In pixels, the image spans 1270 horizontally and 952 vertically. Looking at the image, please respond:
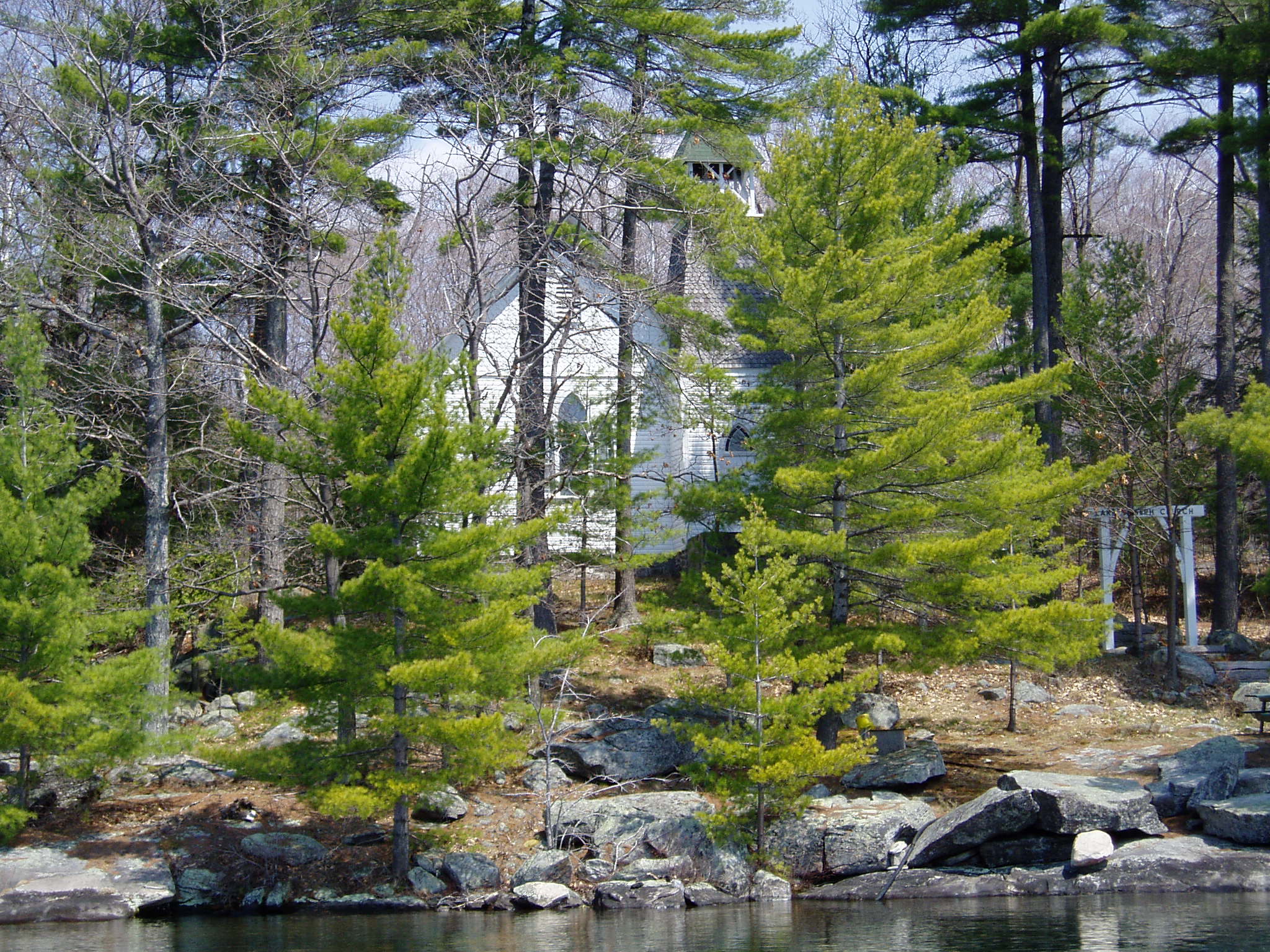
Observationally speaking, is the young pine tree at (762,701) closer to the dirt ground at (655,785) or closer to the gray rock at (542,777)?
the dirt ground at (655,785)

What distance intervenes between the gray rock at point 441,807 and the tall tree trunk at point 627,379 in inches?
178

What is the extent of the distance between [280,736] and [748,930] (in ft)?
27.2

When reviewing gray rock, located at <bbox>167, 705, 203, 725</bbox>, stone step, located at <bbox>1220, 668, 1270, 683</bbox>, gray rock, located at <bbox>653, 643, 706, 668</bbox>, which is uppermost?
gray rock, located at <bbox>653, 643, 706, 668</bbox>

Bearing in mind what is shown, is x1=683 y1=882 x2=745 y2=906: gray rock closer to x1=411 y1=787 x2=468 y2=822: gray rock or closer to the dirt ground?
the dirt ground

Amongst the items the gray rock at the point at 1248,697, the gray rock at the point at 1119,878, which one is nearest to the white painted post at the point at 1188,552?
the gray rock at the point at 1248,697

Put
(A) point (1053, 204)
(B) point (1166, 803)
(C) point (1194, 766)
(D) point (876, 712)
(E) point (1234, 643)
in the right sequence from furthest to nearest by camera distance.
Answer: (A) point (1053, 204), (E) point (1234, 643), (D) point (876, 712), (C) point (1194, 766), (B) point (1166, 803)

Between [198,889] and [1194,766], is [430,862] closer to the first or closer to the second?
[198,889]

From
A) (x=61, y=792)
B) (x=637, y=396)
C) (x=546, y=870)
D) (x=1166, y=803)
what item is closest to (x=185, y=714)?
(x=61, y=792)

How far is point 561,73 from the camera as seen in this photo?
17.9 m

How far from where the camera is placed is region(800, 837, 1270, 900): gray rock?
40.8ft

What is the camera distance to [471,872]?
13.4 meters

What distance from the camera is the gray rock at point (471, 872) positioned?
13328 millimetres

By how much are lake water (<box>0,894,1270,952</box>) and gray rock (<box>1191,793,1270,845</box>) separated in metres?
0.89

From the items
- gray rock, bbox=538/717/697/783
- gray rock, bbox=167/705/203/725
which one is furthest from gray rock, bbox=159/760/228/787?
gray rock, bbox=538/717/697/783
